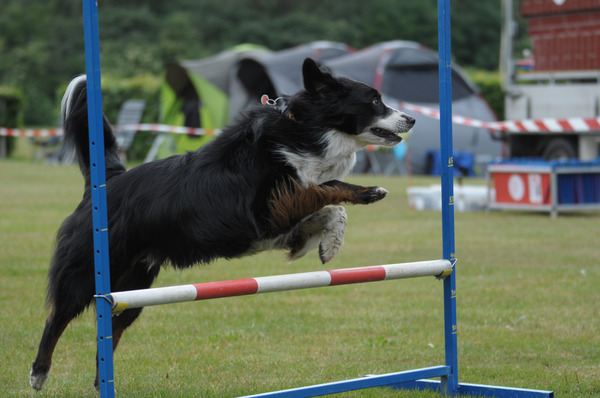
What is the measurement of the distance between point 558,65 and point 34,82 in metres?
30.9

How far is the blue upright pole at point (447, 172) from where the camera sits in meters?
3.80

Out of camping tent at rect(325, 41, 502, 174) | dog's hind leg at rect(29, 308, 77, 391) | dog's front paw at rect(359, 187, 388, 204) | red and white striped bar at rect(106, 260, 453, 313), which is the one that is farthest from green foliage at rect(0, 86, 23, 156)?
red and white striped bar at rect(106, 260, 453, 313)

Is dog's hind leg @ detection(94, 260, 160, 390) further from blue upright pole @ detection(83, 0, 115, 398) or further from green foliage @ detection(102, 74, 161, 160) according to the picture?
green foliage @ detection(102, 74, 161, 160)

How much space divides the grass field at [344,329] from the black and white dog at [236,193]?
568mm

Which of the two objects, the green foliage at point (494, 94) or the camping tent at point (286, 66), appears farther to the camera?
the green foliage at point (494, 94)

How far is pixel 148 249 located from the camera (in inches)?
146

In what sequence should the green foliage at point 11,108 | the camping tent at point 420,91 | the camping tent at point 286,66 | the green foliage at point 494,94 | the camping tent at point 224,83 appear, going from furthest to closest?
the green foliage at point 11,108
the green foliage at point 494,94
the camping tent at point 224,83
the camping tent at point 286,66
the camping tent at point 420,91

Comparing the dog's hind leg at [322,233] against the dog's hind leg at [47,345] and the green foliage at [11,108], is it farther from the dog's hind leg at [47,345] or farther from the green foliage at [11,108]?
the green foliage at [11,108]

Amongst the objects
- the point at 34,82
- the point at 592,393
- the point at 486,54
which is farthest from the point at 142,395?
the point at 486,54

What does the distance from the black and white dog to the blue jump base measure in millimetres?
318

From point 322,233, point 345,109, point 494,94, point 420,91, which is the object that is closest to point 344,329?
point 322,233

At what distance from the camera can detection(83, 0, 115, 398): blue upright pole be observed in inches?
113

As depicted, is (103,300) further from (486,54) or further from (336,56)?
(486,54)

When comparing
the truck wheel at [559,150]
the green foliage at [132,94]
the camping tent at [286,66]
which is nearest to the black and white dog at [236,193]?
the truck wheel at [559,150]
